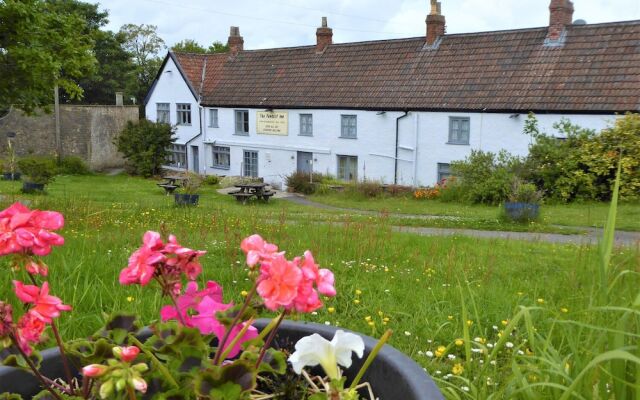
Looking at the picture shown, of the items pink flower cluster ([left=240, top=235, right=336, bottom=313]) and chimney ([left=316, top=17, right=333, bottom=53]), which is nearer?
pink flower cluster ([left=240, top=235, right=336, bottom=313])

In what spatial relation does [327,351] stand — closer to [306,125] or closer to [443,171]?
[443,171]

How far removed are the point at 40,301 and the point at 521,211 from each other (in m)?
15.9

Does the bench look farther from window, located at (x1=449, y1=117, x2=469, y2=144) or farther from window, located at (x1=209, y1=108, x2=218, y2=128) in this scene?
window, located at (x1=449, y1=117, x2=469, y2=144)

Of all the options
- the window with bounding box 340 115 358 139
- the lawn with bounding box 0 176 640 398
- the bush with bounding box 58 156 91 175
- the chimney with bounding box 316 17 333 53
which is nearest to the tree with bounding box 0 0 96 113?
the lawn with bounding box 0 176 640 398

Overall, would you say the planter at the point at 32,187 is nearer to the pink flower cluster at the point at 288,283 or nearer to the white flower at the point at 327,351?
the white flower at the point at 327,351

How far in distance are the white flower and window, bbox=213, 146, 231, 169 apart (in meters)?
36.8

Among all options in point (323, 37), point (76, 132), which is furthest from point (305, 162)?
point (76, 132)

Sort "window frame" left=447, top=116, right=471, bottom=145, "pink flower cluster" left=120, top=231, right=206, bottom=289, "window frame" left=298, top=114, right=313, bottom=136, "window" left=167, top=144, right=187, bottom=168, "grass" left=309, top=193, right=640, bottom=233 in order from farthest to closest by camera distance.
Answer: "window" left=167, top=144, right=187, bottom=168 → "window frame" left=298, top=114, right=313, bottom=136 → "window frame" left=447, top=116, right=471, bottom=145 → "grass" left=309, top=193, right=640, bottom=233 → "pink flower cluster" left=120, top=231, right=206, bottom=289

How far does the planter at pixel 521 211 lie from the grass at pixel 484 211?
299 millimetres

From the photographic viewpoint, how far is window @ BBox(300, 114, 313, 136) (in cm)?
3315

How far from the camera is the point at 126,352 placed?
114cm

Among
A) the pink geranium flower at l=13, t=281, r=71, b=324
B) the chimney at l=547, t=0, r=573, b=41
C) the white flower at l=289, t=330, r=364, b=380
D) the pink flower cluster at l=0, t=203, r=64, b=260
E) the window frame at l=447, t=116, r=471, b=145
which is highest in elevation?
the chimney at l=547, t=0, r=573, b=41

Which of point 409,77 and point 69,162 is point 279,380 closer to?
point 409,77

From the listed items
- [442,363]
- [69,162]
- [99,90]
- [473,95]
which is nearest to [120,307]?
[442,363]
